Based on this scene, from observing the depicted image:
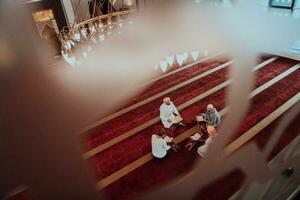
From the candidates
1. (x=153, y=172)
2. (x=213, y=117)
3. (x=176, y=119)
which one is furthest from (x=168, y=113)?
(x=153, y=172)

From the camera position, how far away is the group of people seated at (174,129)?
385 centimetres

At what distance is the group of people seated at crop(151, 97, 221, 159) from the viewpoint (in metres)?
3.85

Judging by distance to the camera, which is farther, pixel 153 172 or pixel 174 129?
pixel 174 129

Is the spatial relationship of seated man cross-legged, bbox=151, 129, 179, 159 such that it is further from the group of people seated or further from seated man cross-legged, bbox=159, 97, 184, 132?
seated man cross-legged, bbox=159, 97, 184, 132

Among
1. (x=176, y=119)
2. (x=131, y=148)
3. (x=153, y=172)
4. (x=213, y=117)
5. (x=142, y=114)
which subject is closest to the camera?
(x=153, y=172)

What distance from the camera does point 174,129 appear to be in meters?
4.58

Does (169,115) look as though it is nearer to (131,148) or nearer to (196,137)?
(196,137)

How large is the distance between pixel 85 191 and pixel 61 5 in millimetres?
7447

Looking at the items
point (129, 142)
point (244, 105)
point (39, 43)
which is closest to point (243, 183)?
point (244, 105)

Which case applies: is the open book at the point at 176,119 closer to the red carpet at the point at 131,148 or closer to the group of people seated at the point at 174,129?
the group of people seated at the point at 174,129

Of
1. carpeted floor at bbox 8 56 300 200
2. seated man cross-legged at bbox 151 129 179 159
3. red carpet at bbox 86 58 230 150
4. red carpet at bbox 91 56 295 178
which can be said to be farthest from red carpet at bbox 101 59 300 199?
red carpet at bbox 86 58 230 150

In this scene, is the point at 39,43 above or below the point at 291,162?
above

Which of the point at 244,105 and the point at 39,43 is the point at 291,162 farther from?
the point at 39,43

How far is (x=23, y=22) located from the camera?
264 millimetres
